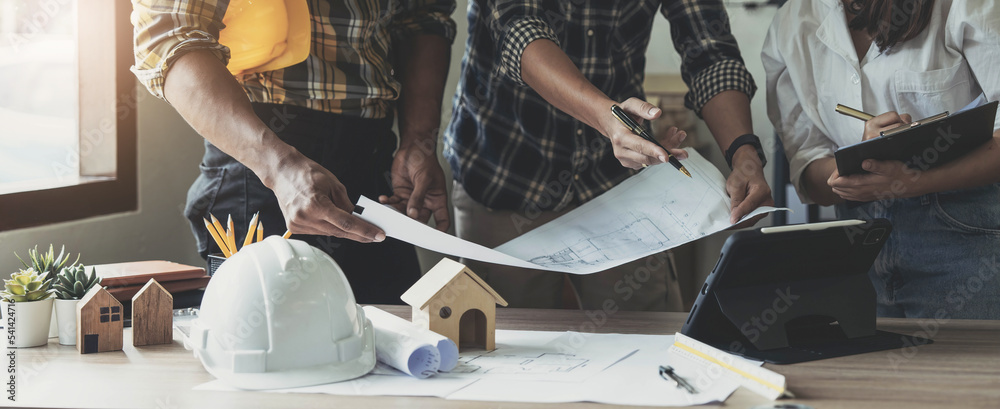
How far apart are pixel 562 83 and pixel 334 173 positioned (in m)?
0.44

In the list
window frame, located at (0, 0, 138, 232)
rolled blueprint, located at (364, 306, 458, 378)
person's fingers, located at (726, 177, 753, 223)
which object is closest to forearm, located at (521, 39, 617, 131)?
person's fingers, located at (726, 177, 753, 223)

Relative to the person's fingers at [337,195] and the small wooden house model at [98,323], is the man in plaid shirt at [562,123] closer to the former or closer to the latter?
the person's fingers at [337,195]

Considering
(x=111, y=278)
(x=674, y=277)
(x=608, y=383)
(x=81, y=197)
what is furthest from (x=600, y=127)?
(x=81, y=197)

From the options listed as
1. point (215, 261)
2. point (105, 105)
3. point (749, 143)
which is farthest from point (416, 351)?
point (105, 105)

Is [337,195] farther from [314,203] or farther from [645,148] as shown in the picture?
[645,148]

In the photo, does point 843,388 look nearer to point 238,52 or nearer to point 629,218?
point 629,218

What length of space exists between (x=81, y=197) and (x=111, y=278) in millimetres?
730

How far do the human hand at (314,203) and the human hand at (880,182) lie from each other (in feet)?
2.42

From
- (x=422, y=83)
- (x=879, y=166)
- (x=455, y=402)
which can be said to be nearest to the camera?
(x=455, y=402)

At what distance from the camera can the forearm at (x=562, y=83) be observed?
1171mm

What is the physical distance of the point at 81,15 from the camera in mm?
1762

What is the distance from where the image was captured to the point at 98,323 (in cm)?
96

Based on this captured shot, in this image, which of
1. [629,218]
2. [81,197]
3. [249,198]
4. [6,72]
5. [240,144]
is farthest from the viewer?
[81,197]

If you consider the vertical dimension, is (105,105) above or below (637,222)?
above
